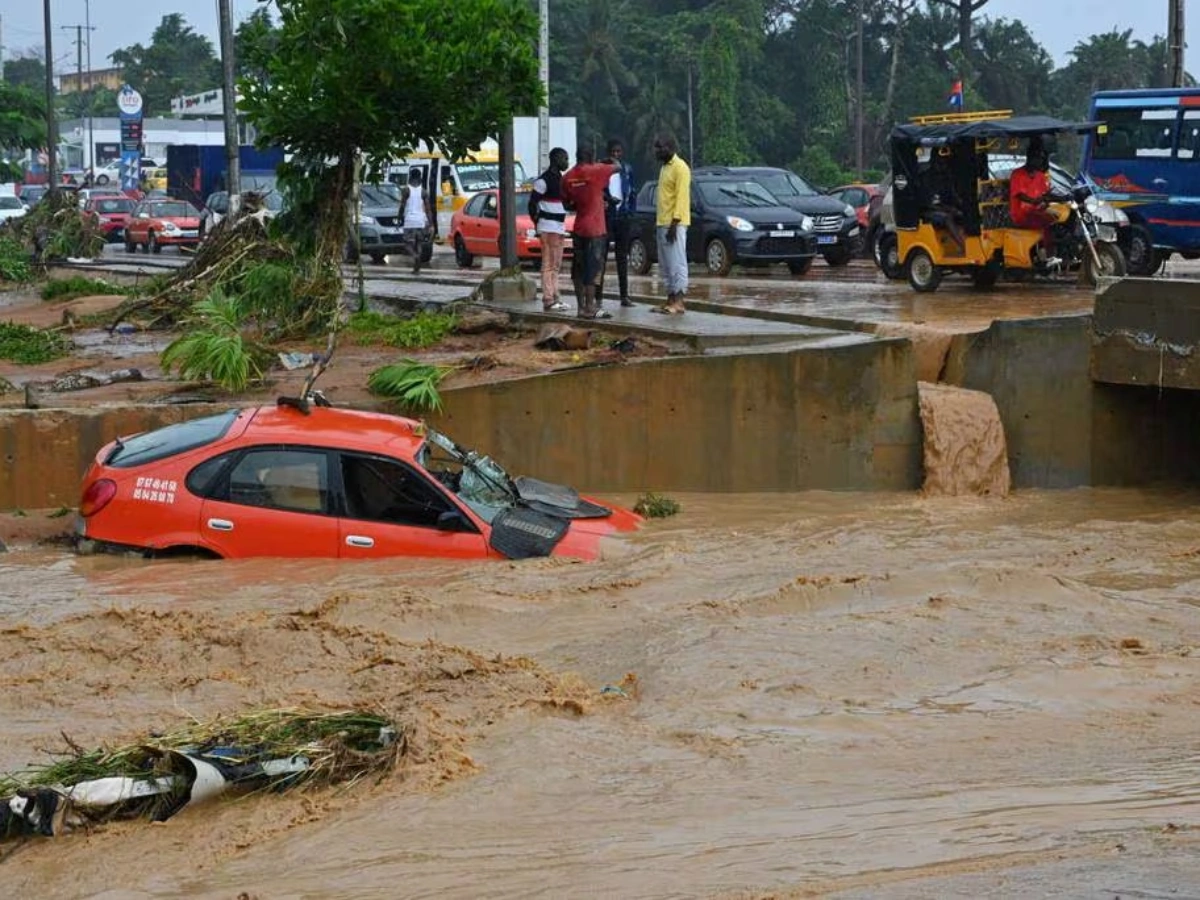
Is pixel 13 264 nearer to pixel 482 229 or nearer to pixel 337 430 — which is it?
pixel 482 229

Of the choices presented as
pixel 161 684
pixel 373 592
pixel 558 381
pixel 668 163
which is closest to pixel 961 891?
pixel 161 684

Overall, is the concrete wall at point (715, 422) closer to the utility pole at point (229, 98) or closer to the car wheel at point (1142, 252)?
the car wheel at point (1142, 252)

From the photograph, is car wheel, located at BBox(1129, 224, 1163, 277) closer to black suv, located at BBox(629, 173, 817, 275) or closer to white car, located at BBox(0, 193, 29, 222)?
black suv, located at BBox(629, 173, 817, 275)

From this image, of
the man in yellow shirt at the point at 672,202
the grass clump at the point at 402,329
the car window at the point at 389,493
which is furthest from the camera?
the grass clump at the point at 402,329

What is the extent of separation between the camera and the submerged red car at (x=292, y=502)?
10.6m

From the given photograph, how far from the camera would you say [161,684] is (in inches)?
335

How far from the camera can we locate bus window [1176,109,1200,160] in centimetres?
2338

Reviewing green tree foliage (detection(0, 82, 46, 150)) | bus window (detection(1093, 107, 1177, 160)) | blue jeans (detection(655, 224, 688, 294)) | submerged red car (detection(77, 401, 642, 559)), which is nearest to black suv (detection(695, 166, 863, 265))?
bus window (detection(1093, 107, 1177, 160))

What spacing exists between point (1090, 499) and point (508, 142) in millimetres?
7321

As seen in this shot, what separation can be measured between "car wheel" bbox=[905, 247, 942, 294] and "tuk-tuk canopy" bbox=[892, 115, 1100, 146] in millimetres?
1318

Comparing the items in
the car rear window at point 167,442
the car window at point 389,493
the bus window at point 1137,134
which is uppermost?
the bus window at point 1137,134

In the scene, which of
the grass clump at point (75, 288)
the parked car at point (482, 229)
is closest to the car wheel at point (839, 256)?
the parked car at point (482, 229)

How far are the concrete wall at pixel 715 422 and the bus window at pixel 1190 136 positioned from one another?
32.2 feet

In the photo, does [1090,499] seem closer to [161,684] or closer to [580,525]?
[580,525]
